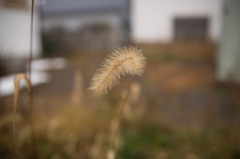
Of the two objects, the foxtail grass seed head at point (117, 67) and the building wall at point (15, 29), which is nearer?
the foxtail grass seed head at point (117, 67)

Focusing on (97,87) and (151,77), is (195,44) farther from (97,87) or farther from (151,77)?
(97,87)

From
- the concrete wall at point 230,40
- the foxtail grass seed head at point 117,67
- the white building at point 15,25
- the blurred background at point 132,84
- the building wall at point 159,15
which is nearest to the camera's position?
the foxtail grass seed head at point 117,67

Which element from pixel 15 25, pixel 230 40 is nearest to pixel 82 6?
pixel 15 25

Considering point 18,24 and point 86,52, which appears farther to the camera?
point 86,52

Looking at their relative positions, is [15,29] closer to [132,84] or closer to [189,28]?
[132,84]

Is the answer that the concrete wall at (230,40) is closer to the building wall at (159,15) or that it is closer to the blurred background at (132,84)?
the blurred background at (132,84)

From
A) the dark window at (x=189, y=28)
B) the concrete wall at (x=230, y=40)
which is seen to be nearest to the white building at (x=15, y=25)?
the concrete wall at (x=230, y=40)

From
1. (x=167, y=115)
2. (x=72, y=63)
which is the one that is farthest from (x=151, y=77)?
(x=72, y=63)

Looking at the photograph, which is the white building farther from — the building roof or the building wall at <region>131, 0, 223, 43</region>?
the building roof
